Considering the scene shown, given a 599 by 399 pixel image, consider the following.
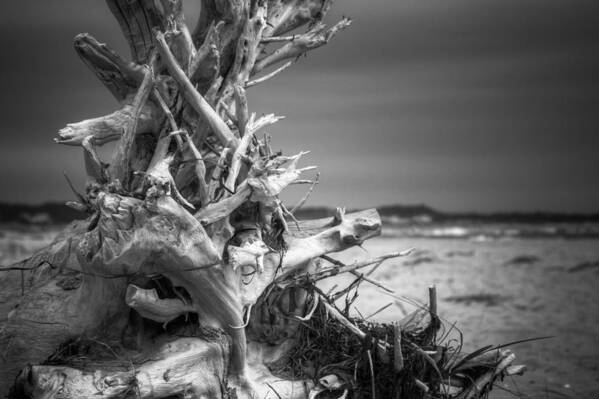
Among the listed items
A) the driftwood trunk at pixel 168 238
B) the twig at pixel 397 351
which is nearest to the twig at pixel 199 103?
the driftwood trunk at pixel 168 238

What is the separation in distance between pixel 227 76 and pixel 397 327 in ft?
8.18

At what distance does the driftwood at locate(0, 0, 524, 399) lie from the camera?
3.70 meters

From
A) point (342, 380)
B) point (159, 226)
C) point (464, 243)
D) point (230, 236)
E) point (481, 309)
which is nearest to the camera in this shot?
point (159, 226)

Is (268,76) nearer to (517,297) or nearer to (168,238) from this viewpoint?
(168,238)

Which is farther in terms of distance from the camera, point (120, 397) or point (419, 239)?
point (419, 239)

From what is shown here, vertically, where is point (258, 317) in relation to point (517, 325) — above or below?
above

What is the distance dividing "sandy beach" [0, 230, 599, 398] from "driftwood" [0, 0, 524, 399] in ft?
3.56

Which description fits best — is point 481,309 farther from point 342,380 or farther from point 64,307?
point 64,307

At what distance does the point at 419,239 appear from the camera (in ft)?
87.4

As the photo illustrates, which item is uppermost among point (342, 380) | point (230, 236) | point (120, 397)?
point (230, 236)

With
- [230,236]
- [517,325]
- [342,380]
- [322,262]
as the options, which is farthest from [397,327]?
[517,325]

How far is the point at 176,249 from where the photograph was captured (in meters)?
3.66

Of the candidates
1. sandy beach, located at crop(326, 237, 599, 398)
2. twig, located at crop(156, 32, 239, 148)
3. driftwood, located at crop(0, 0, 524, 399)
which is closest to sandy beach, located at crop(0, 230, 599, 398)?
sandy beach, located at crop(326, 237, 599, 398)

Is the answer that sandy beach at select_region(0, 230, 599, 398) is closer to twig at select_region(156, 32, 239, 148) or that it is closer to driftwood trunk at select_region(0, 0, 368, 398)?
driftwood trunk at select_region(0, 0, 368, 398)
